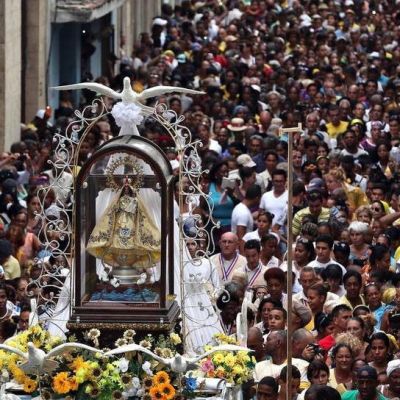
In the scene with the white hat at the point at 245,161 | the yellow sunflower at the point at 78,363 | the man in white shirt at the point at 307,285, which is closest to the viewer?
the yellow sunflower at the point at 78,363

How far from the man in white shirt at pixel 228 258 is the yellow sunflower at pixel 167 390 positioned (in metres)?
5.79

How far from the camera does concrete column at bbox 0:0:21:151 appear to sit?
30.6 meters

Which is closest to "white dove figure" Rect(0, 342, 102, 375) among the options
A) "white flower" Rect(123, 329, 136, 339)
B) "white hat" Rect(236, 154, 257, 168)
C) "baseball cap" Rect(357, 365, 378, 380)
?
"white flower" Rect(123, 329, 136, 339)

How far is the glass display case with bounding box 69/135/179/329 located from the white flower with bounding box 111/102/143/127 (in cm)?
20

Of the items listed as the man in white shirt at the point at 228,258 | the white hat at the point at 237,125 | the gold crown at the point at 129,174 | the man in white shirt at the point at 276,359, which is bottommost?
the white hat at the point at 237,125

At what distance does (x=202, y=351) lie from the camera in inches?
632

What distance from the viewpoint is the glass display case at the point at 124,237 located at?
15641 millimetres

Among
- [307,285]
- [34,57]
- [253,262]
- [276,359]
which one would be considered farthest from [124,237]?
[34,57]

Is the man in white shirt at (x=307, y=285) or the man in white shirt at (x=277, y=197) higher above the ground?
the man in white shirt at (x=307, y=285)

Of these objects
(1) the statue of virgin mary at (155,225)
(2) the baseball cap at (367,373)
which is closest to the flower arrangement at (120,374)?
(1) the statue of virgin mary at (155,225)

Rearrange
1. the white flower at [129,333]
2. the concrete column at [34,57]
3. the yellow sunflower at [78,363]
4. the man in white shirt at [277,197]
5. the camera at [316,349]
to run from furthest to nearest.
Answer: the concrete column at [34,57], the man in white shirt at [277,197], the camera at [316,349], the white flower at [129,333], the yellow sunflower at [78,363]

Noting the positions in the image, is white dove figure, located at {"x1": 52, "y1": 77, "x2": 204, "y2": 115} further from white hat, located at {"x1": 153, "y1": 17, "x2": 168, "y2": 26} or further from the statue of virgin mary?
white hat, located at {"x1": 153, "y1": 17, "x2": 168, "y2": 26}

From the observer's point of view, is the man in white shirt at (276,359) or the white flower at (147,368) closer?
the white flower at (147,368)

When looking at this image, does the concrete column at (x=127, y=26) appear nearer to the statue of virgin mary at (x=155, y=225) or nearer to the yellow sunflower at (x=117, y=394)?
the statue of virgin mary at (x=155, y=225)
